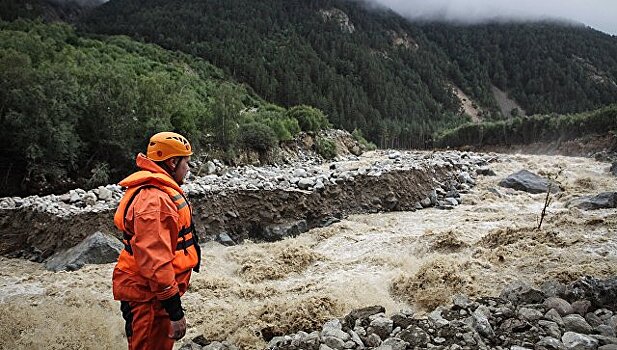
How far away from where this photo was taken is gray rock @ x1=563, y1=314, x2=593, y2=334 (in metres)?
3.86

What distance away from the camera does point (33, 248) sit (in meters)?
9.75

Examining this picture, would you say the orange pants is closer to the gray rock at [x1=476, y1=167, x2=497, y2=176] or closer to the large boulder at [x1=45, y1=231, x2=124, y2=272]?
the large boulder at [x1=45, y1=231, x2=124, y2=272]

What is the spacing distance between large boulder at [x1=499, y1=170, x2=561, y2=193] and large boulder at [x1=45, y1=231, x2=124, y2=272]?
12964 millimetres

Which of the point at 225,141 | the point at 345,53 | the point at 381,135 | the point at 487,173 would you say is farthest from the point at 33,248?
the point at 345,53

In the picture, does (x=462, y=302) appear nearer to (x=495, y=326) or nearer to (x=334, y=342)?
(x=495, y=326)

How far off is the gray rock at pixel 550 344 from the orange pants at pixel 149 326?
320 centimetres

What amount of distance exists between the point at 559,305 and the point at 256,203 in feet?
28.0

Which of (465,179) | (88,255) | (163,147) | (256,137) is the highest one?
(163,147)

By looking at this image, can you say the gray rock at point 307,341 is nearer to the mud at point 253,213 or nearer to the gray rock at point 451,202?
the mud at point 253,213

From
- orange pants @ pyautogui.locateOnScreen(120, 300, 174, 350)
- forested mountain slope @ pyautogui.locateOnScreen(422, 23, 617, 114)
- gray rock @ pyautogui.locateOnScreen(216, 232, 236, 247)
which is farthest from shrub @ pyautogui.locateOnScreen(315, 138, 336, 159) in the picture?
forested mountain slope @ pyautogui.locateOnScreen(422, 23, 617, 114)

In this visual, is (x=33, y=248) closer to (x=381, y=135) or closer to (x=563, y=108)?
(x=381, y=135)

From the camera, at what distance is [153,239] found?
2732 mm

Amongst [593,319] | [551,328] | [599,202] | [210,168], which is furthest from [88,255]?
[599,202]

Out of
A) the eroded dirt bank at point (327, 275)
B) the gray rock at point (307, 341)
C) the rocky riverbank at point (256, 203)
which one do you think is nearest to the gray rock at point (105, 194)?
the rocky riverbank at point (256, 203)
